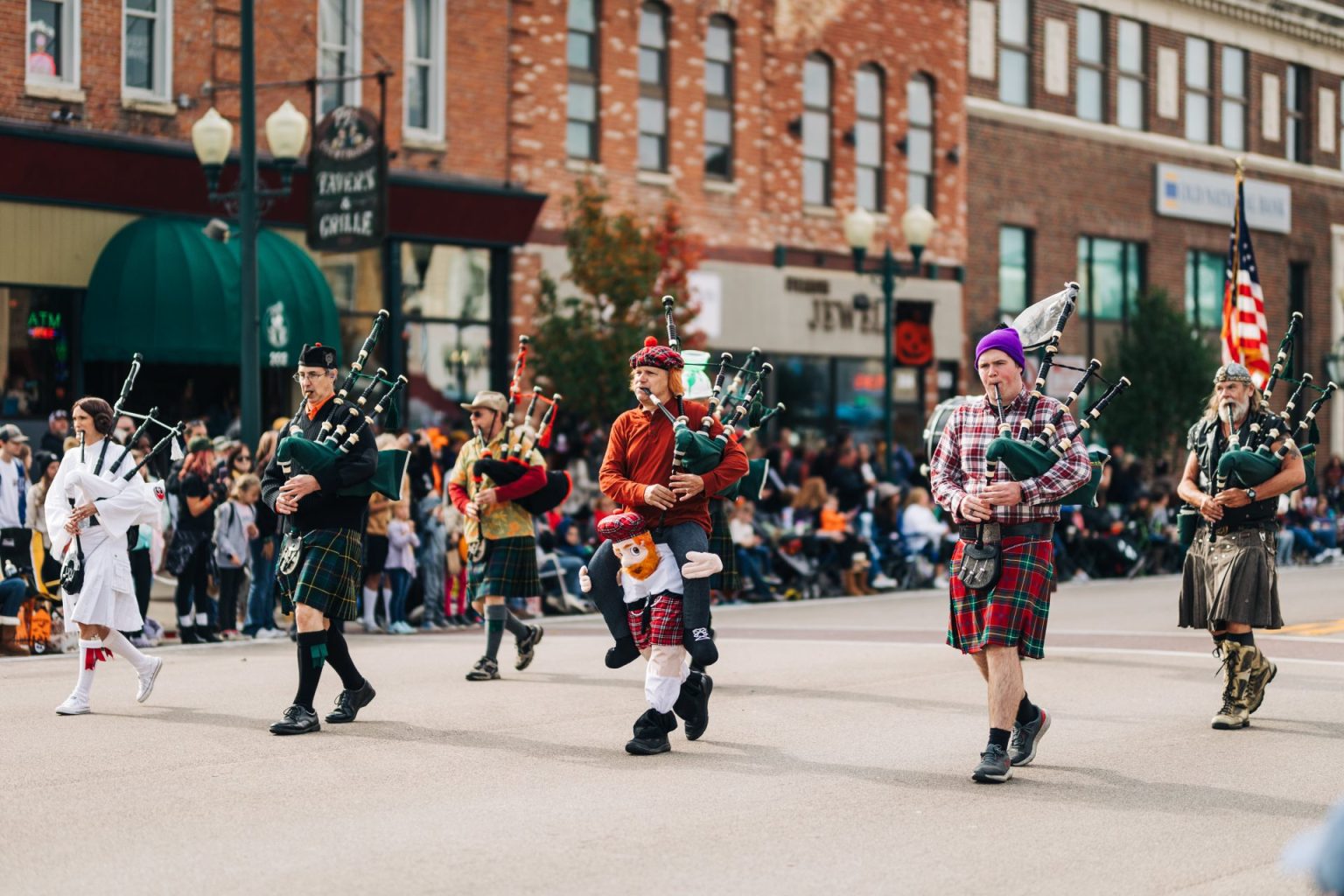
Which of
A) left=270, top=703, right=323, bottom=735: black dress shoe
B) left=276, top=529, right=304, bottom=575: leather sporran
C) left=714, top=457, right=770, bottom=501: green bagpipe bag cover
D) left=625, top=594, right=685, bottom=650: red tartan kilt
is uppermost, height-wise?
left=714, top=457, right=770, bottom=501: green bagpipe bag cover

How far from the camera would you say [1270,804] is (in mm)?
8023

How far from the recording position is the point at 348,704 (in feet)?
33.6

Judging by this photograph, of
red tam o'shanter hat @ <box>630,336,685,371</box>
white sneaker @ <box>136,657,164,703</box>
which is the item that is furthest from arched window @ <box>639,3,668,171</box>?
red tam o'shanter hat @ <box>630,336,685,371</box>

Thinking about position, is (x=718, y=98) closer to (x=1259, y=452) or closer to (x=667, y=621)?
(x=1259, y=452)

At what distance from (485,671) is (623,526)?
3477 mm

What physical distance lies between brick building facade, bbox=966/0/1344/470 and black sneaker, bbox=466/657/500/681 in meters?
21.5

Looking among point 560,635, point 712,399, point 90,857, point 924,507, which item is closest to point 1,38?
point 560,635

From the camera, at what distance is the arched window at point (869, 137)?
102 feet

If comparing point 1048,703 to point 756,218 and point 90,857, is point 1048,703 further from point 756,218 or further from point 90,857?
A: point 756,218

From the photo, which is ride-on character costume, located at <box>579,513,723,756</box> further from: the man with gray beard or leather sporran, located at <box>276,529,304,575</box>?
the man with gray beard

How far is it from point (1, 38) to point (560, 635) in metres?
9.71

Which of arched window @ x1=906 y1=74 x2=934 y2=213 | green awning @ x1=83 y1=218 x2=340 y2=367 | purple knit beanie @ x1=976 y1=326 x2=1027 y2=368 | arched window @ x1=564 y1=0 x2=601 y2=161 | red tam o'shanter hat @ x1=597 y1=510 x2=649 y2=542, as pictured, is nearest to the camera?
purple knit beanie @ x1=976 y1=326 x2=1027 y2=368

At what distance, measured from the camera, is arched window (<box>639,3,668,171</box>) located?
91.6 feet

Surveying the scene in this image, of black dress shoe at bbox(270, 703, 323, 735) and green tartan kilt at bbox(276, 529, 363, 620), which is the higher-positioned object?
green tartan kilt at bbox(276, 529, 363, 620)
